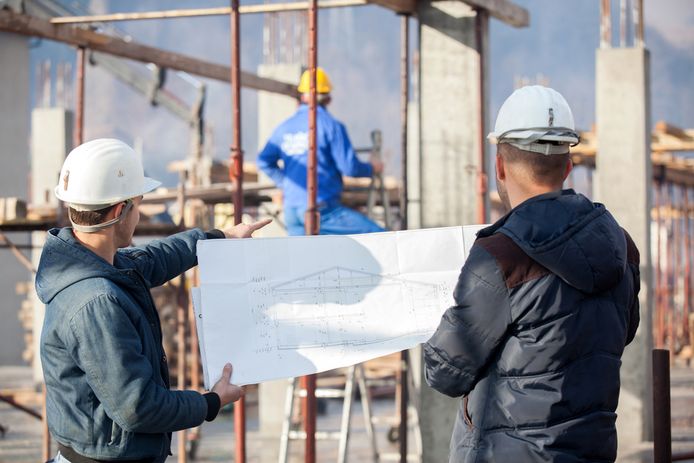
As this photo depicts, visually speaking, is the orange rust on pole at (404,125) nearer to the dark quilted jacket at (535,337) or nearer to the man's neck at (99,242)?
the man's neck at (99,242)

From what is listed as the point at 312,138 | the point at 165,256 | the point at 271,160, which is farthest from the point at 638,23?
the point at 165,256

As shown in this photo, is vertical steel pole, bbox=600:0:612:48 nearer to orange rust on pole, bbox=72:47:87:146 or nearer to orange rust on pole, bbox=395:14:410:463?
orange rust on pole, bbox=395:14:410:463

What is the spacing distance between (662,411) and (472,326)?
1848 mm

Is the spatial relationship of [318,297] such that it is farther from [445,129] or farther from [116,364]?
[445,129]

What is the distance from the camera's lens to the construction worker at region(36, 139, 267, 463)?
10.2 ft

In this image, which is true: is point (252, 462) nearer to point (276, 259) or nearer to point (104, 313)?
point (276, 259)

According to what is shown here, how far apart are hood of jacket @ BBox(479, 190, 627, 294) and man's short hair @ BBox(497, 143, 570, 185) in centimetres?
7

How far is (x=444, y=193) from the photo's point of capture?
755cm

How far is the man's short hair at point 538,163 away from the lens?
3092mm

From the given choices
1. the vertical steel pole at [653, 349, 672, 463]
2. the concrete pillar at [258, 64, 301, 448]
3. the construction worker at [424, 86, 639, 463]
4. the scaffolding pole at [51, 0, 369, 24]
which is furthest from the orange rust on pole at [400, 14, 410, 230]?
the construction worker at [424, 86, 639, 463]

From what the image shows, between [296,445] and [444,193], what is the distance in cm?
419

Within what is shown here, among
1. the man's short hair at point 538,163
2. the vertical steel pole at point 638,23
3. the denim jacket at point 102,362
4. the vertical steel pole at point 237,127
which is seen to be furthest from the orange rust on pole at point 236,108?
the vertical steel pole at point 638,23

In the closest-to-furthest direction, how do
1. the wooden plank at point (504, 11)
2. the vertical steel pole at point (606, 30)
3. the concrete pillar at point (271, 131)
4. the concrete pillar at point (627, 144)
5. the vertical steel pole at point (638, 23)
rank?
the wooden plank at point (504, 11), the concrete pillar at point (627, 144), the vertical steel pole at point (638, 23), the concrete pillar at point (271, 131), the vertical steel pole at point (606, 30)

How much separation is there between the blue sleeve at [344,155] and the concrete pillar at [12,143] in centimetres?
1246
